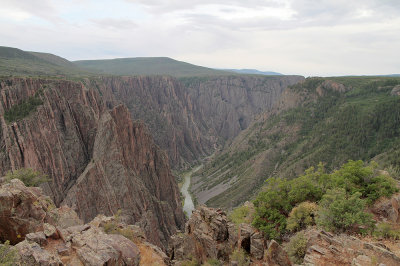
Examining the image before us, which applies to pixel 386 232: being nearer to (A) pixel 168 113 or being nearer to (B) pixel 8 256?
(B) pixel 8 256

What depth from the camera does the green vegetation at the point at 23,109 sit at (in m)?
52.4

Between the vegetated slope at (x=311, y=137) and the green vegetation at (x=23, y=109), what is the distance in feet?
181

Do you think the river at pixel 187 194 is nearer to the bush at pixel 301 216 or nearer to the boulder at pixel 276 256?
the bush at pixel 301 216

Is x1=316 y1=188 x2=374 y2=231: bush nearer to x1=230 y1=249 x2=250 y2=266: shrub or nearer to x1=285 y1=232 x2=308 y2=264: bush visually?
x1=285 y1=232 x2=308 y2=264: bush

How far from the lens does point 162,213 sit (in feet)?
197

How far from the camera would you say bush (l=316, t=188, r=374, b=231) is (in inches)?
627

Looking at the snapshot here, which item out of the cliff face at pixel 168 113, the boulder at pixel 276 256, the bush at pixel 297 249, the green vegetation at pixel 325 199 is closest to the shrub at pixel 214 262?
the green vegetation at pixel 325 199

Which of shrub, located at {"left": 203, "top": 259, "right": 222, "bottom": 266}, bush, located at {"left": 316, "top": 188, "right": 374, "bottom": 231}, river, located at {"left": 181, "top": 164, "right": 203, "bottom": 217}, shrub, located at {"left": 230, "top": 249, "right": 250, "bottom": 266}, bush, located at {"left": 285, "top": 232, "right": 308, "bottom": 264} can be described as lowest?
river, located at {"left": 181, "top": 164, "right": 203, "bottom": 217}

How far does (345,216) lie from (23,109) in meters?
Result: 60.2

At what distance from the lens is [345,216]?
16.1 meters

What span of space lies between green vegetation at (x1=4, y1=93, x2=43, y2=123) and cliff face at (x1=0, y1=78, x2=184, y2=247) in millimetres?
723

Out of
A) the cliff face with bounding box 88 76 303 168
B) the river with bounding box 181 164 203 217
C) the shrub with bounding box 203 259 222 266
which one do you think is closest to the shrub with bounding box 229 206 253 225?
the shrub with bounding box 203 259 222 266

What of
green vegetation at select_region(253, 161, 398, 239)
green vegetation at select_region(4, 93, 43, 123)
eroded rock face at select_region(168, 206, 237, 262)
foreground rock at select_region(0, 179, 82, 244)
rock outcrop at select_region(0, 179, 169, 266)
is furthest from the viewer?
green vegetation at select_region(4, 93, 43, 123)

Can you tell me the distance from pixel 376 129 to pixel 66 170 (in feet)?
265
